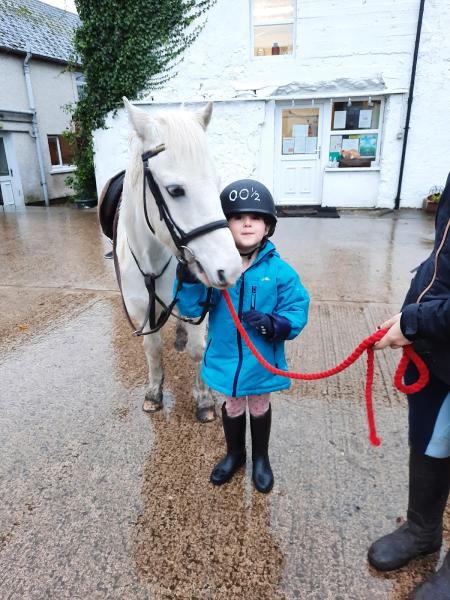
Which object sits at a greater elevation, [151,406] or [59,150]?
[59,150]

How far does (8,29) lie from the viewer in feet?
44.0

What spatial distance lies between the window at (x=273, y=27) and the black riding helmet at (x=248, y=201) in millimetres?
9066

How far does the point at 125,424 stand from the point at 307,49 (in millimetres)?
9166

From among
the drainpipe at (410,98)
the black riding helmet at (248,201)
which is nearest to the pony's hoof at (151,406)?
the black riding helmet at (248,201)

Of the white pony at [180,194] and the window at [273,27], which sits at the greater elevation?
the window at [273,27]

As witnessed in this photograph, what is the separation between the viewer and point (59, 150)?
1547 centimetres

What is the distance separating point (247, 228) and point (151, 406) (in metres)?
1.55

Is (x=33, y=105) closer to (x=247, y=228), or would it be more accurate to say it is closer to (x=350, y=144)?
(x=350, y=144)

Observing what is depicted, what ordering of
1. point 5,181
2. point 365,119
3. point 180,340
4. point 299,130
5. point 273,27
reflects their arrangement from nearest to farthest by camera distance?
1. point 180,340
2. point 273,27
3. point 365,119
4. point 299,130
5. point 5,181

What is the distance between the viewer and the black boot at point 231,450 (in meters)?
2.21

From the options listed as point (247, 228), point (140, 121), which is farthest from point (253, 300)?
point (140, 121)

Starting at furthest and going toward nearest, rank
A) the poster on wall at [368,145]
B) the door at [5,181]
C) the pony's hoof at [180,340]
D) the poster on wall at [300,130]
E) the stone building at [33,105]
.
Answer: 1. the door at [5,181]
2. the stone building at [33,105]
3. the poster on wall at [300,130]
4. the poster on wall at [368,145]
5. the pony's hoof at [180,340]

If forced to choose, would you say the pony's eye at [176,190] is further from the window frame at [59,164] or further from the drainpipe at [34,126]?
the window frame at [59,164]

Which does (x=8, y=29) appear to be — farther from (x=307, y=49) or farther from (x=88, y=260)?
(x=88, y=260)
